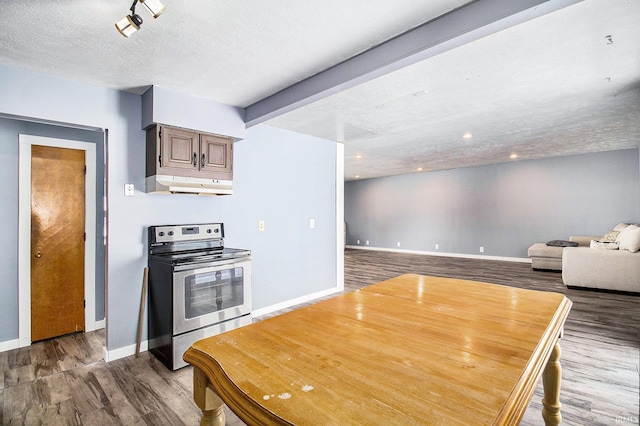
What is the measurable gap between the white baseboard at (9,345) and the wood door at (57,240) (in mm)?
129

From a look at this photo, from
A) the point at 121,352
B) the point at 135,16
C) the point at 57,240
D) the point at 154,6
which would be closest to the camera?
the point at 154,6

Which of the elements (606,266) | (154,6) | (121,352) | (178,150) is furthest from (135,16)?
(606,266)

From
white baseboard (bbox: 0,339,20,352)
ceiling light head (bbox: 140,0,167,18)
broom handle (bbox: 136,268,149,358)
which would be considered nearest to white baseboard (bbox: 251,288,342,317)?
broom handle (bbox: 136,268,149,358)

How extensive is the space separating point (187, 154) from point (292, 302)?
2263 mm

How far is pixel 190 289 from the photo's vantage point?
2.71m

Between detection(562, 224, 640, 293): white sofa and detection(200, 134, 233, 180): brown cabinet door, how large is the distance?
17.7 ft

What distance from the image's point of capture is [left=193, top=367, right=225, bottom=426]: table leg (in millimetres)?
873

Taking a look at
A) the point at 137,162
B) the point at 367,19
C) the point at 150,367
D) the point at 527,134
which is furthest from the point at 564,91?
the point at 150,367

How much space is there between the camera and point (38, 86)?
98.0 inches

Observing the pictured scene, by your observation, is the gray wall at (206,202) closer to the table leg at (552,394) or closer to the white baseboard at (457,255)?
the table leg at (552,394)

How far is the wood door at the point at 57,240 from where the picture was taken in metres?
3.15

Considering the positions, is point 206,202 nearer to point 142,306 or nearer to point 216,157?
point 216,157

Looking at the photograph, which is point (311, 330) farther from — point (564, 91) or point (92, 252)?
point (564, 91)

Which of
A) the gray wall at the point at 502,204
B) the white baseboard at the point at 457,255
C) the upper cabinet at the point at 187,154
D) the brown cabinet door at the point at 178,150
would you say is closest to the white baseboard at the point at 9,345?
the upper cabinet at the point at 187,154
